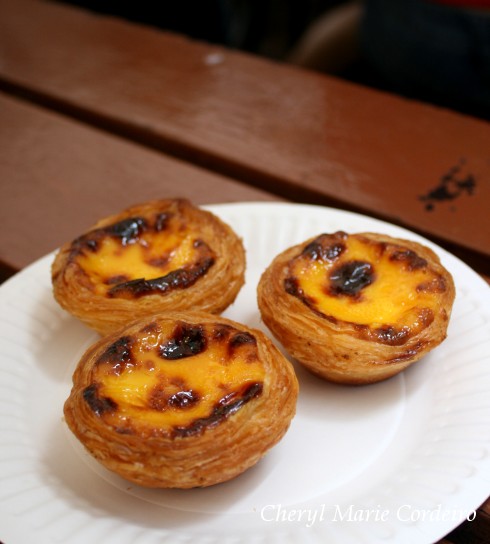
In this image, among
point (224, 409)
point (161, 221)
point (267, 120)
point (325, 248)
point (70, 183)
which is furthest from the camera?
point (267, 120)

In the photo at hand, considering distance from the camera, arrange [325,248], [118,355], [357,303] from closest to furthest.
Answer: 1. [118,355]
2. [357,303]
3. [325,248]

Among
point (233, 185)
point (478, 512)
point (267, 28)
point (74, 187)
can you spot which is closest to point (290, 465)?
point (478, 512)

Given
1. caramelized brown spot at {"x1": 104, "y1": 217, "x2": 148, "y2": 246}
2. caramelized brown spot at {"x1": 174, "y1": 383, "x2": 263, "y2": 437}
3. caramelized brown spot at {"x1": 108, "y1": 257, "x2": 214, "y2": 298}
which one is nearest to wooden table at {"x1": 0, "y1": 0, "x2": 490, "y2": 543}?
caramelized brown spot at {"x1": 104, "y1": 217, "x2": 148, "y2": 246}

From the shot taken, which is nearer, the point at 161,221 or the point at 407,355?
the point at 407,355

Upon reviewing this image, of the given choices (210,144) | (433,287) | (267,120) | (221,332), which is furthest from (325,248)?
(267,120)

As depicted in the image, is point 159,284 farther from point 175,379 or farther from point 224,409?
point 224,409

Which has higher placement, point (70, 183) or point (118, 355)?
point (118, 355)

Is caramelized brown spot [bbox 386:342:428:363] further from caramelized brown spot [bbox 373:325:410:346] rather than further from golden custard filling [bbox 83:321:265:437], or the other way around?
golden custard filling [bbox 83:321:265:437]
